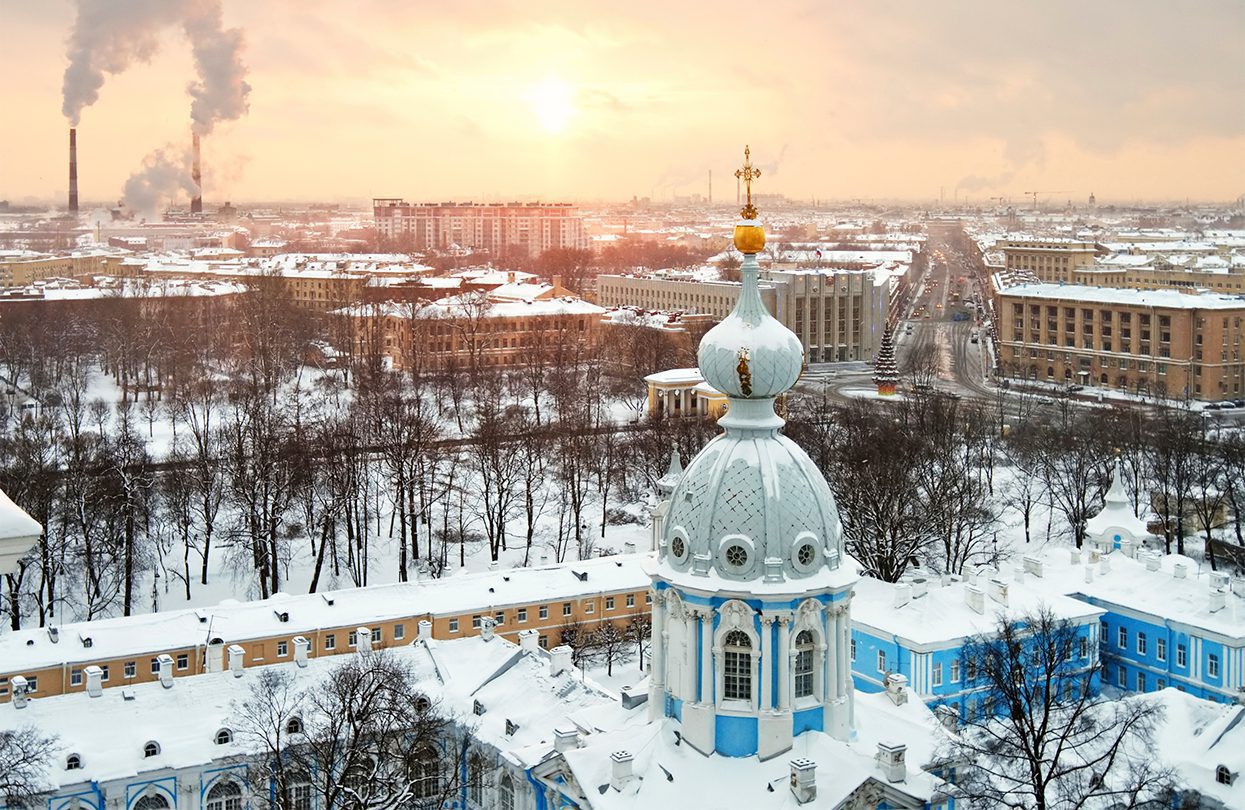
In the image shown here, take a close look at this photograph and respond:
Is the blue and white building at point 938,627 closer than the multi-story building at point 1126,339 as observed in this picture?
Yes

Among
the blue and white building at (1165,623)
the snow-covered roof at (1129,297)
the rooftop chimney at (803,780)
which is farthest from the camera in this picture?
the snow-covered roof at (1129,297)

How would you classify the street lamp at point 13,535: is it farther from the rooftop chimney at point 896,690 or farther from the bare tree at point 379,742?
the rooftop chimney at point 896,690

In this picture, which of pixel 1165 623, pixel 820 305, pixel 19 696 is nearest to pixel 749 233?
pixel 19 696

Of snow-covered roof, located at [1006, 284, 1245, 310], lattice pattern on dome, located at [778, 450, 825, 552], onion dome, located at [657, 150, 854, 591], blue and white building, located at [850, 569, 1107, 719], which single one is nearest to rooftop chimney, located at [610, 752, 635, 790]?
onion dome, located at [657, 150, 854, 591]

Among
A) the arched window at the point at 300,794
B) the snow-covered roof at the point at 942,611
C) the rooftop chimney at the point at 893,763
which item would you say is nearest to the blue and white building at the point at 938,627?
the snow-covered roof at the point at 942,611

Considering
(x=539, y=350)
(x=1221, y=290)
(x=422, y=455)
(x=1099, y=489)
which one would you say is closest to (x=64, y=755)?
(x=422, y=455)

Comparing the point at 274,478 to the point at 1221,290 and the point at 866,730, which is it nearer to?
the point at 866,730

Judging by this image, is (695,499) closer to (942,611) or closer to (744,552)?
(744,552)

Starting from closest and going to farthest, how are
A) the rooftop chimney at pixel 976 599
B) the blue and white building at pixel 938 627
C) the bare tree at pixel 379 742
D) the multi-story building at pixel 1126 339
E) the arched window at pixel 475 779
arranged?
1. the bare tree at pixel 379 742
2. the arched window at pixel 475 779
3. the blue and white building at pixel 938 627
4. the rooftop chimney at pixel 976 599
5. the multi-story building at pixel 1126 339
